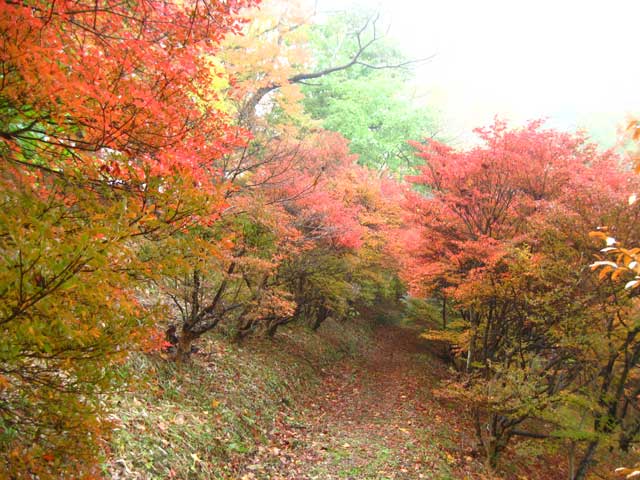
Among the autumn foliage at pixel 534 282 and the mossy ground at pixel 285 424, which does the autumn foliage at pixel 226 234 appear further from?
the mossy ground at pixel 285 424

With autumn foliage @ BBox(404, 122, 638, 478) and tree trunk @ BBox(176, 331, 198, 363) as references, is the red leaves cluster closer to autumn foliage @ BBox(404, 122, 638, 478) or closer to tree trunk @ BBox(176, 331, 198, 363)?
autumn foliage @ BBox(404, 122, 638, 478)

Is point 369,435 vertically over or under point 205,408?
under

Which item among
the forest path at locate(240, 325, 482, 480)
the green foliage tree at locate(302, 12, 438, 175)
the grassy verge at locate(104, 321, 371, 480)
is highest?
the green foliage tree at locate(302, 12, 438, 175)

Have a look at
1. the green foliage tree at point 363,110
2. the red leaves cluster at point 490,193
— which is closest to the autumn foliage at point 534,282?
the red leaves cluster at point 490,193

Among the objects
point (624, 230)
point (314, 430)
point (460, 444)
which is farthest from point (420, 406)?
point (624, 230)

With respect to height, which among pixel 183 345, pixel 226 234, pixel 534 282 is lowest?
pixel 183 345

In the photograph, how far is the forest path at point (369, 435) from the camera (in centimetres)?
633

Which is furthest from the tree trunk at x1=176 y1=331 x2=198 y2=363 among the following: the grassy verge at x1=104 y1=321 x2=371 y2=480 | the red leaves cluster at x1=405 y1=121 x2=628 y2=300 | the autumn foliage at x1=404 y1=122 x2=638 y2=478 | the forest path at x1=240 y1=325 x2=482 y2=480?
the red leaves cluster at x1=405 y1=121 x2=628 y2=300

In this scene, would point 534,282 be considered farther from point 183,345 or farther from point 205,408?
point 183,345

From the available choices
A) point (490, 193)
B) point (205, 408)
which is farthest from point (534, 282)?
point (205, 408)

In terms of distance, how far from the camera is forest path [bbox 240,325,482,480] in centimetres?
633

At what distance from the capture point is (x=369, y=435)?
26.4 ft

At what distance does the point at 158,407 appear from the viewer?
221 inches

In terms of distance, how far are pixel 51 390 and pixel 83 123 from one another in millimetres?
1445
